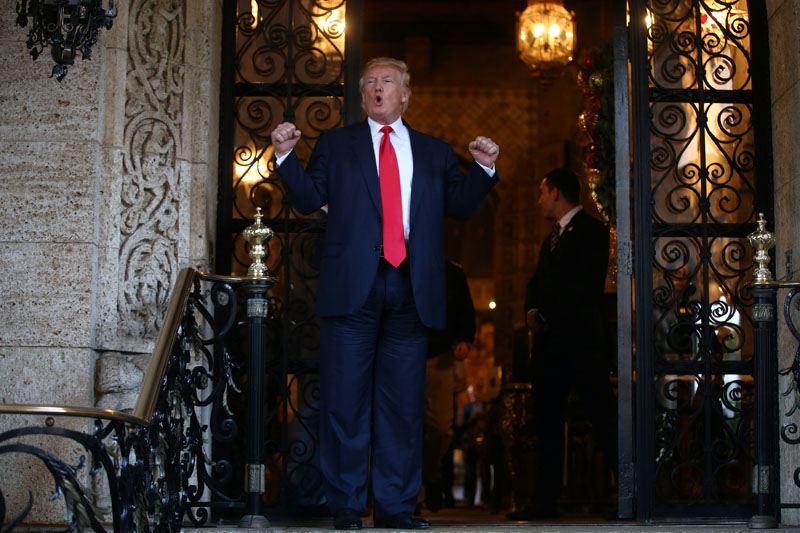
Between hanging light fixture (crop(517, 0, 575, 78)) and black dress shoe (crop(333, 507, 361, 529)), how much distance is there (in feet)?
18.2

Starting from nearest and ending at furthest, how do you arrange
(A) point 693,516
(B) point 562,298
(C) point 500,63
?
(A) point 693,516, (B) point 562,298, (C) point 500,63

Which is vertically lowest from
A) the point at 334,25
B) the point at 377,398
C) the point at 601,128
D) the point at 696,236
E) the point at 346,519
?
the point at 346,519

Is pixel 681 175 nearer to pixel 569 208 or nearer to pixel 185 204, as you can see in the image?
pixel 569 208

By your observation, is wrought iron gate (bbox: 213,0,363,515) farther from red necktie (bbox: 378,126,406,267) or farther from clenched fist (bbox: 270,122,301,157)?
clenched fist (bbox: 270,122,301,157)

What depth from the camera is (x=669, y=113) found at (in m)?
6.51

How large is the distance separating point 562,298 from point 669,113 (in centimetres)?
136

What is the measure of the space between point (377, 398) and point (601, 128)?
3.19 m

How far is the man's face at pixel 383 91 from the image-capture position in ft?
18.5

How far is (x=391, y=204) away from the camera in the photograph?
18.3 ft

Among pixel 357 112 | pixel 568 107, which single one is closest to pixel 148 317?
pixel 357 112

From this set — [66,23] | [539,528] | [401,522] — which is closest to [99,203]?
[66,23]

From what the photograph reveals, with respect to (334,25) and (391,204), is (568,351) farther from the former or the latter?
(334,25)

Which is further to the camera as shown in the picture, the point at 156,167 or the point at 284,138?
the point at 156,167

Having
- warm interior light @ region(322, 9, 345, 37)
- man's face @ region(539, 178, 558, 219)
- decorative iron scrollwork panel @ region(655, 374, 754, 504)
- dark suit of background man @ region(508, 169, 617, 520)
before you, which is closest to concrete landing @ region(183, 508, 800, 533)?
decorative iron scrollwork panel @ region(655, 374, 754, 504)
